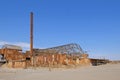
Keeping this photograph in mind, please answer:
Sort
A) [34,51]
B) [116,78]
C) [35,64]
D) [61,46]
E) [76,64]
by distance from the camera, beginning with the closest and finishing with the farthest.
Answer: [116,78] → [76,64] → [35,64] → [61,46] → [34,51]

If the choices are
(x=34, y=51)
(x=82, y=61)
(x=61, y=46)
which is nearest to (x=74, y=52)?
(x=61, y=46)

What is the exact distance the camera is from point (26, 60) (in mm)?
48062

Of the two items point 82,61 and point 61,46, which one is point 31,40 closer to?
point 61,46

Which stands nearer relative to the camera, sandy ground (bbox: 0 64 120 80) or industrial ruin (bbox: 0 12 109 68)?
sandy ground (bbox: 0 64 120 80)

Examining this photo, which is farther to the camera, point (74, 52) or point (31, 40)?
point (31, 40)

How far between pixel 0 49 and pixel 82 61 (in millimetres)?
21191

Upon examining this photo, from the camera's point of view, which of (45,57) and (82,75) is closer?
(82,75)

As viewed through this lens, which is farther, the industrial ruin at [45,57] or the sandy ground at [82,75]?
the industrial ruin at [45,57]

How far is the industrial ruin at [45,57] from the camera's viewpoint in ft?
136

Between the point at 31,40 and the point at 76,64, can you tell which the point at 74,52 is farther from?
the point at 31,40

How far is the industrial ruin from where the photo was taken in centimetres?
4159

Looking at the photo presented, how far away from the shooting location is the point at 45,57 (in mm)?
44188

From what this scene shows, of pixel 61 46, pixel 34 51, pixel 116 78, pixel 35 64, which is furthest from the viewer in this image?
pixel 34 51

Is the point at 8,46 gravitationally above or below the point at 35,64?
above
